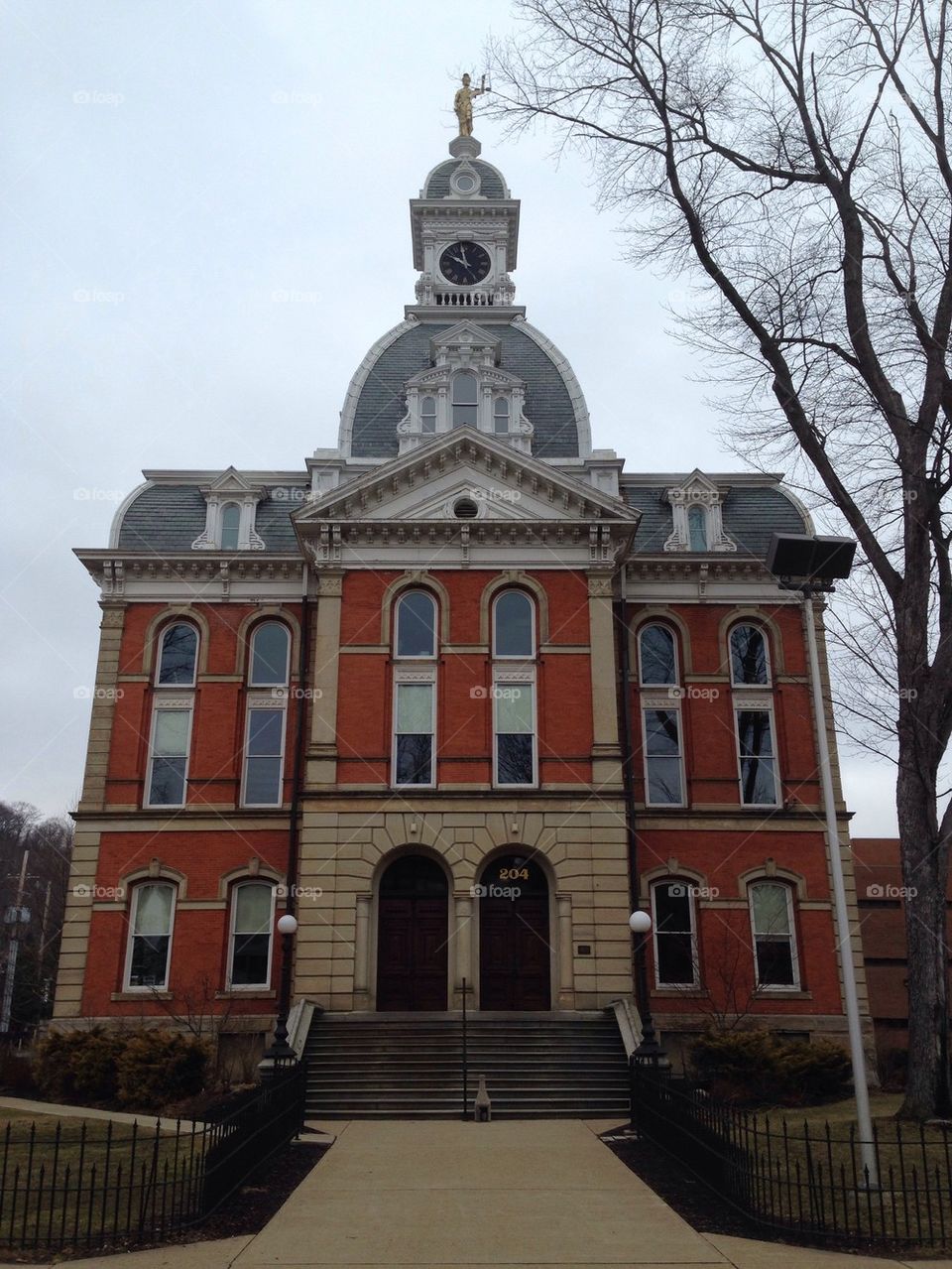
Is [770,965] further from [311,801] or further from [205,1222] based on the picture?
[205,1222]

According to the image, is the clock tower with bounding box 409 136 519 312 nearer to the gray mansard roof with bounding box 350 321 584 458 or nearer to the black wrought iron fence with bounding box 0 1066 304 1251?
the gray mansard roof with bounding box 350 321 584 458

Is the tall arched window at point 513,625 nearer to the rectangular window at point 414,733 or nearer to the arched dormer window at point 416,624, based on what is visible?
the arched dormer window at point 416,624

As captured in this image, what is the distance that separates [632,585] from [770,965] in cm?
982

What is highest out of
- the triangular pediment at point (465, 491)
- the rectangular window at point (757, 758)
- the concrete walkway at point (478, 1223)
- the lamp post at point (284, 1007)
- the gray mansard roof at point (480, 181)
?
the gray mansard roof at point (480, 181)

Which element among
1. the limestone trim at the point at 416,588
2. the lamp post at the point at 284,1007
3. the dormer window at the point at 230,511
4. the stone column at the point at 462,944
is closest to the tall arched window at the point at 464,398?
the limestone trim at the point at 416,588

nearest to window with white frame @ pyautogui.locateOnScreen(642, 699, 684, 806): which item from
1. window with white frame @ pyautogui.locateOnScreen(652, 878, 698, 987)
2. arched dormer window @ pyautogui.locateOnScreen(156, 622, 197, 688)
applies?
window with white frame @ pyautogui.locateOnScreen(652, 878, 698, 987)

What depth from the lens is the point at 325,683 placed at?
996 inches

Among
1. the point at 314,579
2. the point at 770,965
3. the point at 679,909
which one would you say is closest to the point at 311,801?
the point at 314,579

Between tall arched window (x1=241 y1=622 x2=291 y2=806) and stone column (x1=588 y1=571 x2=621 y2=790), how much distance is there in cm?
778

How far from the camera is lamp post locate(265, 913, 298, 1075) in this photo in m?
17.8

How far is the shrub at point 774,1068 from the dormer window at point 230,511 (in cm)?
1689

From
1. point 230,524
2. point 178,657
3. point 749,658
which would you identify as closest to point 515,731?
point 749,658

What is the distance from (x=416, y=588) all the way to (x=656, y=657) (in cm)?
663

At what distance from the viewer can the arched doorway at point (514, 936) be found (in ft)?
79.3
